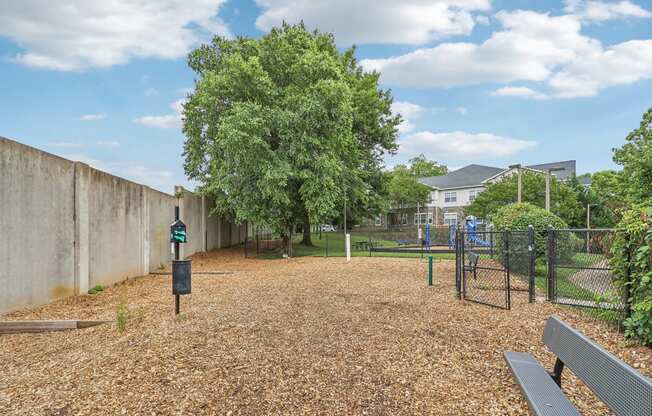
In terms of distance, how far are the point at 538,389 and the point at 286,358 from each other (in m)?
2.35

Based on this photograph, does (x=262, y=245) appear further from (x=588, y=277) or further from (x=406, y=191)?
(x=406, y=191)

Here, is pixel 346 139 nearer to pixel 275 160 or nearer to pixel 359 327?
pixel 275 160

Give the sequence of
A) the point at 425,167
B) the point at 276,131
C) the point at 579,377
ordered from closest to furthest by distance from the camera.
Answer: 1. the point at 579,377
2. the point at 276,131
3. the point at 425,167

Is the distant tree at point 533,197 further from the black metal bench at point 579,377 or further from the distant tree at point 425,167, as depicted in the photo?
the distant tree at point 425,167

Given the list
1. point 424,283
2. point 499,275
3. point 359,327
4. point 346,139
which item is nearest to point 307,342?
point 359,327

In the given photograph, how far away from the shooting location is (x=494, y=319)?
19.2 feet

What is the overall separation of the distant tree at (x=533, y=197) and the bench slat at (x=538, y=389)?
94.8 ft

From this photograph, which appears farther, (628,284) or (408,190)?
(408,190)

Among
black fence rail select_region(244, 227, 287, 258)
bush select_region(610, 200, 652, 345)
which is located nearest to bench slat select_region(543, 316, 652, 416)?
bush select_region(610, 200, 652, 345)

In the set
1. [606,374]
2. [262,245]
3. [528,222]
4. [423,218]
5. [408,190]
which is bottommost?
[262,245]

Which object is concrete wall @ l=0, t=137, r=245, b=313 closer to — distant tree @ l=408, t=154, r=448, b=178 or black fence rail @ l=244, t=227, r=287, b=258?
black fence rail @ l=244, t=227, r=287, b=258

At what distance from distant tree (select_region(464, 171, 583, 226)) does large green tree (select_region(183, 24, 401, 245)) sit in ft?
62.8

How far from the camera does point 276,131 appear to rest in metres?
16.9

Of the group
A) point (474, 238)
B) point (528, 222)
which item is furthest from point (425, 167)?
point (528, 222)
